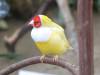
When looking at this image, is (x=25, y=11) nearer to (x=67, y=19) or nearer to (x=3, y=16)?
(x=3, y=16)

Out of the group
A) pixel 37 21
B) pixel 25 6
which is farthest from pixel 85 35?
pixel 25 6

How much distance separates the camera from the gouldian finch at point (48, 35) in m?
1.10

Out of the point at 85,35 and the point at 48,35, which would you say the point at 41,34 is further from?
the point at 85,35

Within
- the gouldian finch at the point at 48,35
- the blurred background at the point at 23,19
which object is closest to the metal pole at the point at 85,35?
the gouldian finch at the point at 48,35

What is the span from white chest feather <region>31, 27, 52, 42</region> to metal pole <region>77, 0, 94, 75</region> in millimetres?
325

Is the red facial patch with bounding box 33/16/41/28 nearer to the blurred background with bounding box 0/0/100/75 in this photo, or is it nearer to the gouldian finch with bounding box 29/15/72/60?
the gouldian finch with bounding box 29/15/72/60

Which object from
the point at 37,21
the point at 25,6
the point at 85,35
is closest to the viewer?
the point at 85,35

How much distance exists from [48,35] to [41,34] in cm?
6

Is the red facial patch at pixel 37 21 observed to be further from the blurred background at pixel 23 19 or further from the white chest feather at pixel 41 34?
the blurred background at pixel 23 19

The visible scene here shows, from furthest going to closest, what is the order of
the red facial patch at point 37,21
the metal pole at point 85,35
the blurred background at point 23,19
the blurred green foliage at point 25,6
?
1. the blurred green foliage at point 25,6
2. the blurred background at point 23,19
3. the red facial patch at point 37,21
4. the metal pole at point 85,35

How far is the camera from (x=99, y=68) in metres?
2.73

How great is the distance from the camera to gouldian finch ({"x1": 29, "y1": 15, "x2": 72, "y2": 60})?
3.59 feet

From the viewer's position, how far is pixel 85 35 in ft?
2.46

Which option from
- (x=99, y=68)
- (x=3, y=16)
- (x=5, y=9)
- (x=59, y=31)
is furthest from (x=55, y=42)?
(x=3, y=16)
